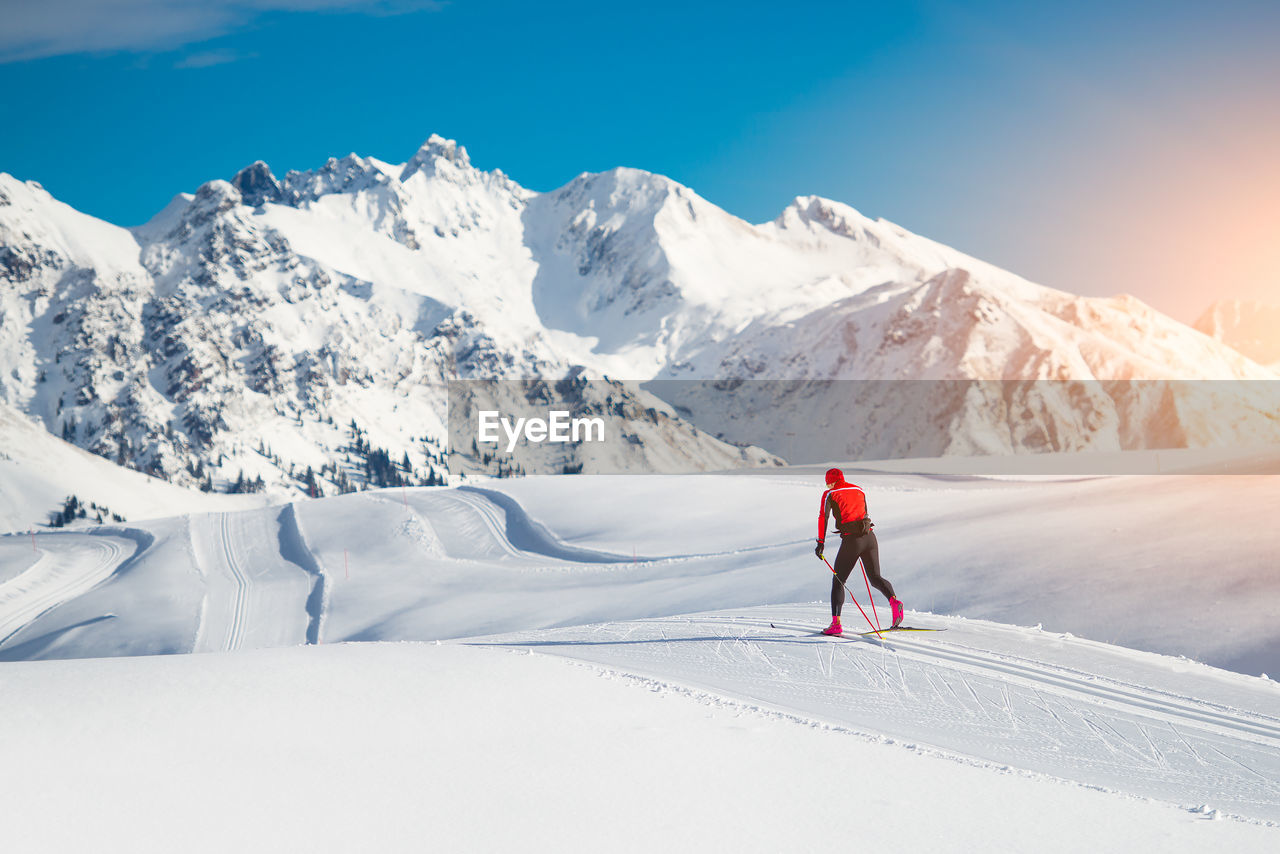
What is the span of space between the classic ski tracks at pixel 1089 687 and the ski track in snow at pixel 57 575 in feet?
118

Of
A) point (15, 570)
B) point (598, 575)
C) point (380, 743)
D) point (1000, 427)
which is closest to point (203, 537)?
point (15, 570)

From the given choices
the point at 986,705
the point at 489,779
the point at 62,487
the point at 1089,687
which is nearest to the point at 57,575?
the point at 489,779

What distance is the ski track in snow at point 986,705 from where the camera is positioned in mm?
7141

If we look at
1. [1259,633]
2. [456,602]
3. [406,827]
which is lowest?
[456,602]

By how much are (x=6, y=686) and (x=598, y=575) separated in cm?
2045

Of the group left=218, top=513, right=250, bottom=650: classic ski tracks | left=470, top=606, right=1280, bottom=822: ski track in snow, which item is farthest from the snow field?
left=218, top=513, right=250, bottom=650: classic ski tracks

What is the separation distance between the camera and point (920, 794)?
6117 millimetres

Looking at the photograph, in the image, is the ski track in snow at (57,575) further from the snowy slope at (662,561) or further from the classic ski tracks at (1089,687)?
the classic ski tracks at (1089,687)

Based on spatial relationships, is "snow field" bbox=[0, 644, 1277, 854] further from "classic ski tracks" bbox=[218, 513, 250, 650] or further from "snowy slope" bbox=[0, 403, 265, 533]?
"snowy slope" bbox=[0, 403, 265, 533]

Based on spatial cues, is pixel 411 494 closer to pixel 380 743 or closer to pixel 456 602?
pixel 456 602

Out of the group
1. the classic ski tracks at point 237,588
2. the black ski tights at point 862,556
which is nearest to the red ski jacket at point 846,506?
the black ski tights at point 862,556

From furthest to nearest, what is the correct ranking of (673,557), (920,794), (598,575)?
(673,557)
(598,575)
(920,794)

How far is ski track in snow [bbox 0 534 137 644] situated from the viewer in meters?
37.5

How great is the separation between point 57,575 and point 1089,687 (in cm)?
4725
